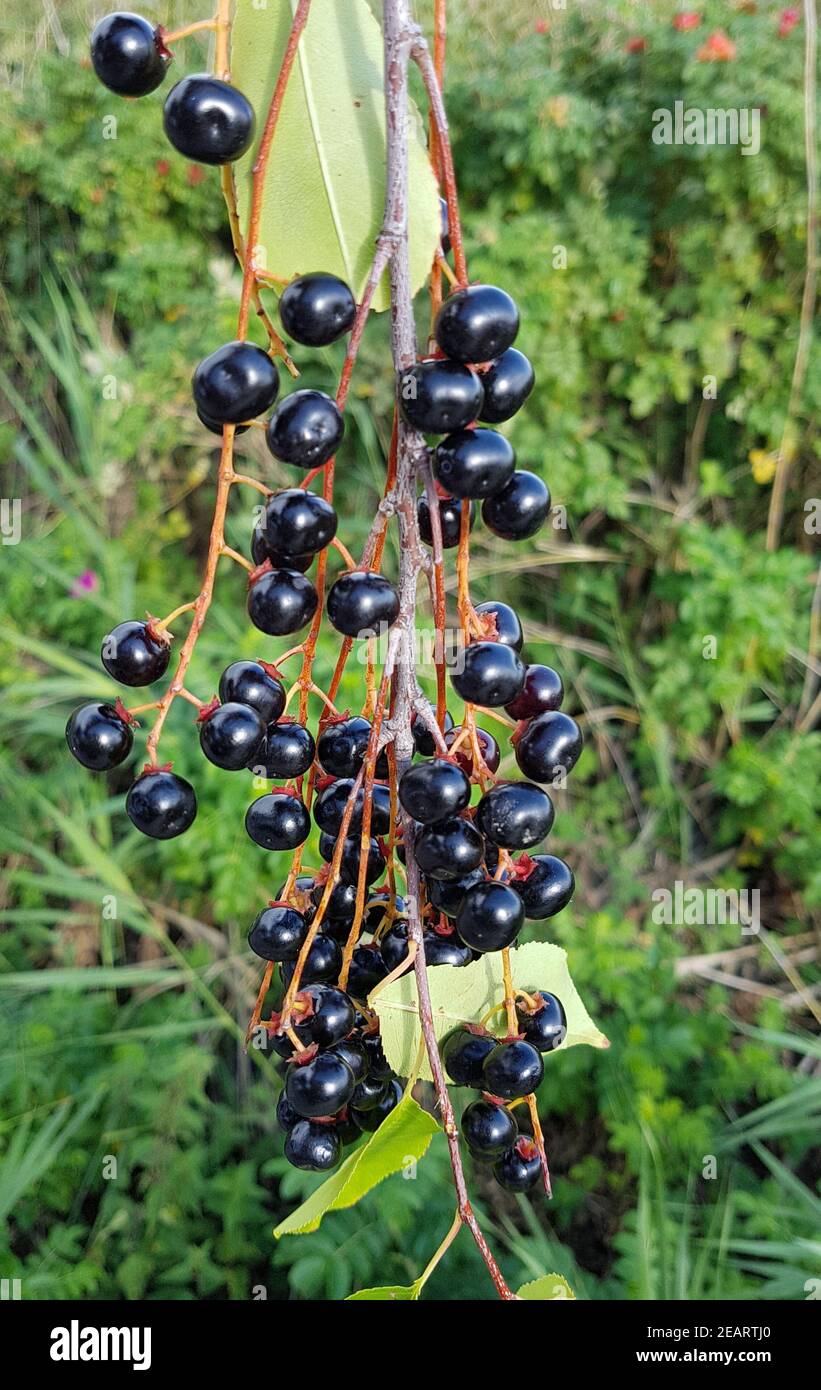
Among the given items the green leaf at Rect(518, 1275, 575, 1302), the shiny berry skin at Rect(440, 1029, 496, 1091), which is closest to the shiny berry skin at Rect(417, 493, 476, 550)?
the shiny berry skin at Rect(440, 1029, 496, 1091)

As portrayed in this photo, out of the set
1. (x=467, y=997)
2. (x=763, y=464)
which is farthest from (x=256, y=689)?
(x=763, y=464)

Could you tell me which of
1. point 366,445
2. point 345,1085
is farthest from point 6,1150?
point 366,445

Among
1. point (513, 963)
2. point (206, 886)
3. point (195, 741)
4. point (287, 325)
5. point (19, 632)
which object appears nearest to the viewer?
point (287, 325)

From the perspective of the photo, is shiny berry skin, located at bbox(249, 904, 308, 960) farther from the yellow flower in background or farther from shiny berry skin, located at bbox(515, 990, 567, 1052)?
the yellow flower in background

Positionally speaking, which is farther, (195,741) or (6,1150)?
(195,741)

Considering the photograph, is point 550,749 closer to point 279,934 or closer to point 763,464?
point 279,934

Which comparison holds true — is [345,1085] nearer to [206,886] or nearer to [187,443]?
[206,886]

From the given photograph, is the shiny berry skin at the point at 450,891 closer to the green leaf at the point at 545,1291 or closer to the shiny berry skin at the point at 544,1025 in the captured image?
the shiny berry skin at the point at 544,1025
